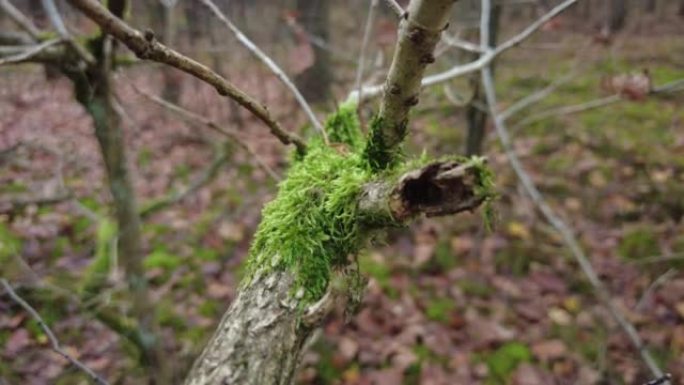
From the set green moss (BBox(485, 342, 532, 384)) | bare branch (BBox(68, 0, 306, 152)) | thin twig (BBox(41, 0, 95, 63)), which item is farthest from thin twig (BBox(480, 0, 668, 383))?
thin twig (BBox(41, 0, 95, 63))

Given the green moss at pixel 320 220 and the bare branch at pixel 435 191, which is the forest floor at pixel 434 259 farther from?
the bare branch at pixel 435 191

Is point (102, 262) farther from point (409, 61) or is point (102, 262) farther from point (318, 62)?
point (318, 62)

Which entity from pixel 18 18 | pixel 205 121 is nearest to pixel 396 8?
pixel 205 121

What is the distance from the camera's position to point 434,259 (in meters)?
4.64

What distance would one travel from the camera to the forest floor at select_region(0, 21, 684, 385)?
366cm

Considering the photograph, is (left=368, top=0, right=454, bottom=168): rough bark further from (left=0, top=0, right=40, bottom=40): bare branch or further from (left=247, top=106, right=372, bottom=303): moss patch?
Result: (left=0, top=0, right=40, bottom=40): bare branch

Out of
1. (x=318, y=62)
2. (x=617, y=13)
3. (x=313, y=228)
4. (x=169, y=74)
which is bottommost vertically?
(x=313, y=228)

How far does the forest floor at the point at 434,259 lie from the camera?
3.66 metres

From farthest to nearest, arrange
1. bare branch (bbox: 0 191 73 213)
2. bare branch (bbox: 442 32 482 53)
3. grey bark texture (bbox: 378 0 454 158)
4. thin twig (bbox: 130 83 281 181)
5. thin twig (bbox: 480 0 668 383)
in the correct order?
bare branch (bbox: 0 191 73 213) → bare branch (bbox: 442 32 482 53) → thin twig (bbox: 480 0 668 383) → thin twig (bbox: 130 83 281 181) → grey bark texture (bbox: 378 0 454 158)

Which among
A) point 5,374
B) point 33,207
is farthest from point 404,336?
point 33,207

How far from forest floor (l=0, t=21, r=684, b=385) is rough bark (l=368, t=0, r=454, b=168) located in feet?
5.05

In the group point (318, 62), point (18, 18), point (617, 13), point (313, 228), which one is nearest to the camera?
point (313, 228)

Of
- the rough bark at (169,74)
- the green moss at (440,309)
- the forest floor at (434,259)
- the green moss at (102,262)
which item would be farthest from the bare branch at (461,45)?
the rough bark at (169,74)

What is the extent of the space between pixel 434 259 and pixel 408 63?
3864 millimetres
